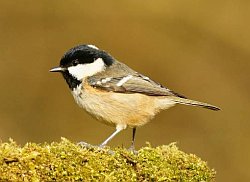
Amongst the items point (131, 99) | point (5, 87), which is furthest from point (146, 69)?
point (131, 99)

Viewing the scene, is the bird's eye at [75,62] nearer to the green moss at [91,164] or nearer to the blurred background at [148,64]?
the green moss at [91,164]

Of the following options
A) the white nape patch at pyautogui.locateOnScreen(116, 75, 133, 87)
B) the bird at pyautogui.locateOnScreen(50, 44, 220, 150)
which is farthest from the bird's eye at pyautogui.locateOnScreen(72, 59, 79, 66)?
the white nape patch at pyautogui.locateOnScreen(116, 75, 133, 87)

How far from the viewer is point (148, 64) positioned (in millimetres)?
7293

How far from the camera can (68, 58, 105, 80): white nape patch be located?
402 cm

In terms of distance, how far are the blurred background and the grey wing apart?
2.79 metres

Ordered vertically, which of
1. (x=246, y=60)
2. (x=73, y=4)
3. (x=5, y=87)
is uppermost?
(x=73, y=4)

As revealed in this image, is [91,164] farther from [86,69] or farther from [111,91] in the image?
[86,69]

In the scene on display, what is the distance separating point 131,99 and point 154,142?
2.87 metres

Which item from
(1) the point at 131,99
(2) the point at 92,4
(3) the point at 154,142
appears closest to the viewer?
(1) the point at 131,99

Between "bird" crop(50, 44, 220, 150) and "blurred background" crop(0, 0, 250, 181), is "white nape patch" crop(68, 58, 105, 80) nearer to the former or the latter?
"bird" crop(50, 44, 220, 150)

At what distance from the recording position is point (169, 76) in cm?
732

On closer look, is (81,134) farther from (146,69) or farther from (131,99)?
(131,99)

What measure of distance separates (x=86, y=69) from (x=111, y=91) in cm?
24

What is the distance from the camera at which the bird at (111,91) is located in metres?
3.93
